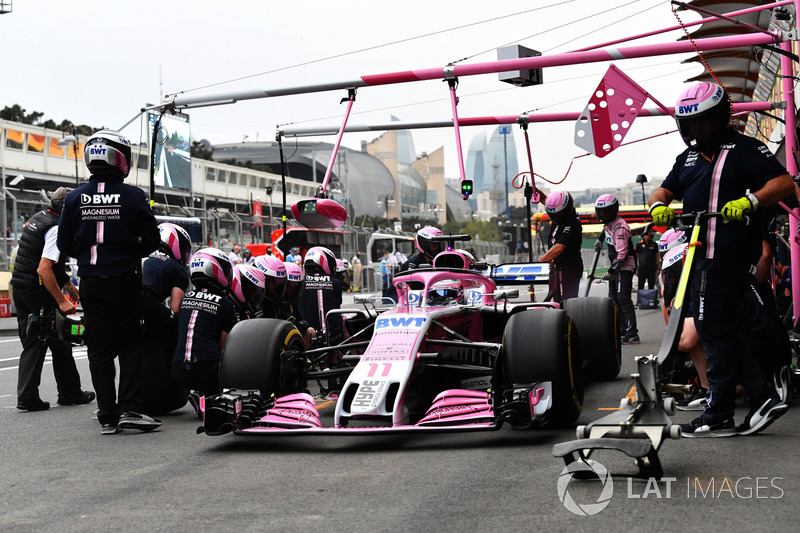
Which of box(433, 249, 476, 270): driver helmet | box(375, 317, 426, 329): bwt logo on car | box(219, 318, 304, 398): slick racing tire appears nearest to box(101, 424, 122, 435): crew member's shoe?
box(219, 318, 304, 398): slick racing tire

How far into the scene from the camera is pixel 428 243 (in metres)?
10.1

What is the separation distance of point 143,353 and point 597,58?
6546 millimetres

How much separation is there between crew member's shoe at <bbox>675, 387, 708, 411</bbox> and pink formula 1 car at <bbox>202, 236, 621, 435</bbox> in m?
0.79

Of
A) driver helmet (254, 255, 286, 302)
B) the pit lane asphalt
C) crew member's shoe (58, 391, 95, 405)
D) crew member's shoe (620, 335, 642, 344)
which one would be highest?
driver helmet (254, 255, 286, 302)

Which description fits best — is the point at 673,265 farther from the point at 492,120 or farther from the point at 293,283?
the point at 492,120

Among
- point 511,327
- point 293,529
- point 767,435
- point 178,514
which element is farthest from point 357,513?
point 767,435

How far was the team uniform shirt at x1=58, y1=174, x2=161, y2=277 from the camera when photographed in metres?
6.36

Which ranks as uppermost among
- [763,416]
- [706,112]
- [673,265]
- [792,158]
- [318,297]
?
[792,158]

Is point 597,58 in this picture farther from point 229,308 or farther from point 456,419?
point 456,419

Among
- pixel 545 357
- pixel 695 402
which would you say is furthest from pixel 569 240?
pixel 545 357

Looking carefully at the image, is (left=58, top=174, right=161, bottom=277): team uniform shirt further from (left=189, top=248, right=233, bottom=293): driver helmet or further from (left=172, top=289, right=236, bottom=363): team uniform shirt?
(left=172, top=289, right=236, bottom=363): team uniform shirt

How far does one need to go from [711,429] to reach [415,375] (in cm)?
170

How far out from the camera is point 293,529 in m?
3.56

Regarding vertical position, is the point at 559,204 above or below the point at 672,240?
above
